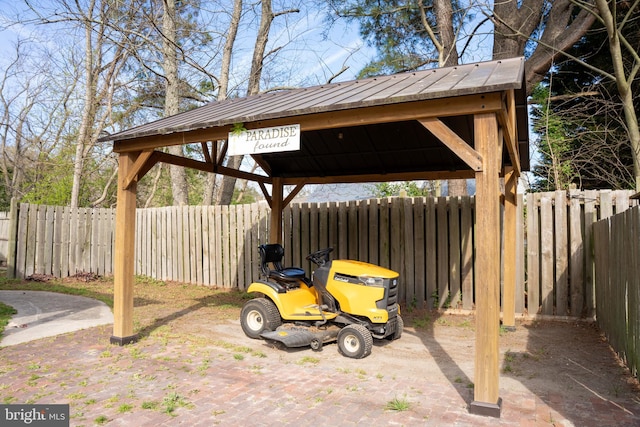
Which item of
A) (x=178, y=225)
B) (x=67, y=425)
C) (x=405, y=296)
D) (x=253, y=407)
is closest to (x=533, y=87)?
(x=405, y=296)

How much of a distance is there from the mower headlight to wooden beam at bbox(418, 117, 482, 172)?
1.85m

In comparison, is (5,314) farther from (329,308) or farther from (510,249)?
(510,249)

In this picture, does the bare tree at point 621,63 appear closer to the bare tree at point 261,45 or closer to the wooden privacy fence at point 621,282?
the wooden privacy fence at point 621,282

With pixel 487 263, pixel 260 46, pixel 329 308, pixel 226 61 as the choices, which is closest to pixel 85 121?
pixel 226 61

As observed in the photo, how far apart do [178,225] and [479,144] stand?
346 inches

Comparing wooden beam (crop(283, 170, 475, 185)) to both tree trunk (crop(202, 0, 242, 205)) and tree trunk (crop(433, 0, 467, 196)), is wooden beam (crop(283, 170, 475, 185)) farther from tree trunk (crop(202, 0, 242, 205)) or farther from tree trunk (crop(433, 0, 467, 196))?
tree trunk (crop(202, 0, 242, 205))

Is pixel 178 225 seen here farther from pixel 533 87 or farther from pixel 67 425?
pixel 533 87

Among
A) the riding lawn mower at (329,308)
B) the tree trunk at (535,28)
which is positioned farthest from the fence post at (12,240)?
the tree trunk at (535,28)

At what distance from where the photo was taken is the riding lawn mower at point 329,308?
201 inches

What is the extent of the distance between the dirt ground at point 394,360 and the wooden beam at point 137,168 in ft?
6.70

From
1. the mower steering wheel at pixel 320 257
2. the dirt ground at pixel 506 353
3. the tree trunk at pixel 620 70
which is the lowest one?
the dirt ground at pixel 506 353

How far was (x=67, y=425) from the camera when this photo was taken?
3.21 metres

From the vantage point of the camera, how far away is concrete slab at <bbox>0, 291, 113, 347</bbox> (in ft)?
19.3

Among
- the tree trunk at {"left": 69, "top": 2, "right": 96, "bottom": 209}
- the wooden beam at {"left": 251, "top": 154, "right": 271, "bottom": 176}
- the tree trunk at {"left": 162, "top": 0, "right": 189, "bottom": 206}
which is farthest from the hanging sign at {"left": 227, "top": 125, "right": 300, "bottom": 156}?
the tree trunk at {"left": 69, "top": 2, "right": 96, "bottom": 209}
